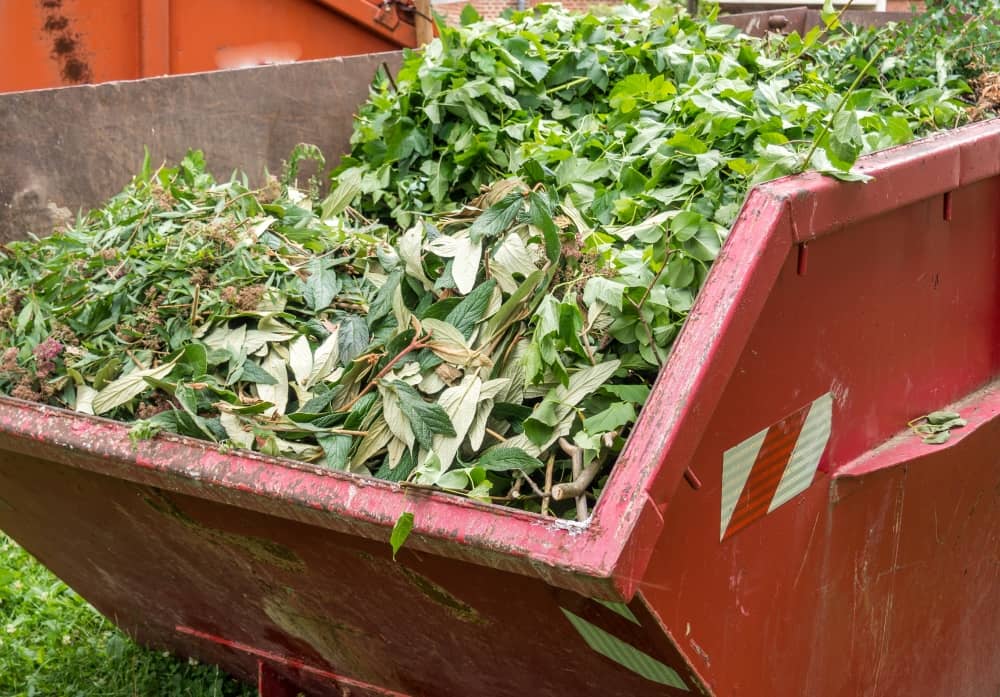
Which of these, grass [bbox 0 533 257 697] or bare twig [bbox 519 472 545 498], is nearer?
bare twig [bbox 519 472 545 498]

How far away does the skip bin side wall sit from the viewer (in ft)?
5.69

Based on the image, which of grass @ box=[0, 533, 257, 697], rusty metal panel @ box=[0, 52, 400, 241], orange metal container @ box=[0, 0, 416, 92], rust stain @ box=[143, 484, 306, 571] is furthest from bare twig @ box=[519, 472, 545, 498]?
orange metal container @ box=[0, 0, 416, 92]

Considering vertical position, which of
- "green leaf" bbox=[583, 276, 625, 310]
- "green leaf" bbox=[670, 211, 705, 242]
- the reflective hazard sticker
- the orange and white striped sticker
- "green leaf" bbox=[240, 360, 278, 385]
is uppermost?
"green leaf" bbox=[670, 211, 705, 242]

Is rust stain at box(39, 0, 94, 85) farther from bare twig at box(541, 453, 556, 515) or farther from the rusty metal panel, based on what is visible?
bare twig at box(541, 453, 556, 515)

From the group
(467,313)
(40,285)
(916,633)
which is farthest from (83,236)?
(916,633)

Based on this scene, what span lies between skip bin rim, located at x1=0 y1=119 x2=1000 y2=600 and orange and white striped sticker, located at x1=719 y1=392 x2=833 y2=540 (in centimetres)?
13

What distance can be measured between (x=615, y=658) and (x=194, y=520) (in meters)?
0.81

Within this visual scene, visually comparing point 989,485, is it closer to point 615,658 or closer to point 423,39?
point 615,658

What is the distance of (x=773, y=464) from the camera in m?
1.88

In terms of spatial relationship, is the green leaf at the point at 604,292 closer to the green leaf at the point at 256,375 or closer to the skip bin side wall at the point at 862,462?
the skip bin side wall at the point at 862,462

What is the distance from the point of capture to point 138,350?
226cm

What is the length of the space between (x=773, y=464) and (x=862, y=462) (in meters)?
0.35

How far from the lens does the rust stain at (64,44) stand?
3.76m

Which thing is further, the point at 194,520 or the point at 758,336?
the point at 194,520
